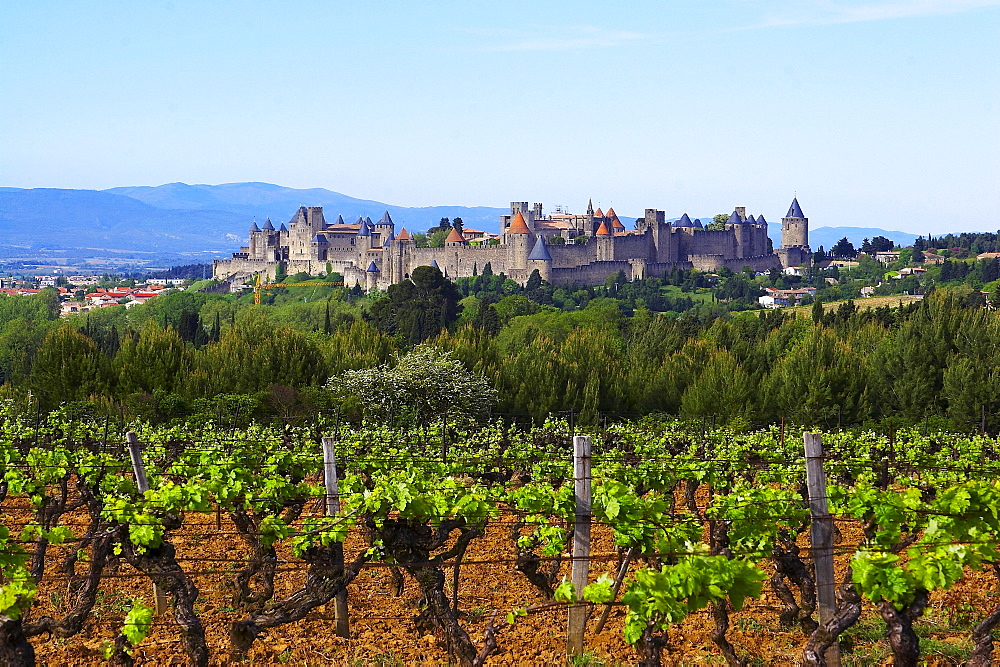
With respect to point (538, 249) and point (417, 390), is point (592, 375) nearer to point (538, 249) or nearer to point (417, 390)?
point (417, 390)

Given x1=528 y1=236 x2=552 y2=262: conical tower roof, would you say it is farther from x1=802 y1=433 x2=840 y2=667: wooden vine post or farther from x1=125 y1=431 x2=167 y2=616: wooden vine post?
x1=802 y1=433 x2=840 y2=667: wooden vine post

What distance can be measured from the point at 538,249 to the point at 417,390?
2287 inches

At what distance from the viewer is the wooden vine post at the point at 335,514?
7.74 metres

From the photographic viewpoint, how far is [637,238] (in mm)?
85938

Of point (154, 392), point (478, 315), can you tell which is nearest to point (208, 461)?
point (154, 392)

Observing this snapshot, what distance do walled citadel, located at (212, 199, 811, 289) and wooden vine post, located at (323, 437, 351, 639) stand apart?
70978mm

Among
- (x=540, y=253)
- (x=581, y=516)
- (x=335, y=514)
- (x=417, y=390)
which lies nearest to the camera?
(x=581, y=516)

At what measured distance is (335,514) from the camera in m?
7.81

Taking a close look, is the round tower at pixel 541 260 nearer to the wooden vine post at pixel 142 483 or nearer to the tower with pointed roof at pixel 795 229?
the tower with pointed roof at pixel 795 229

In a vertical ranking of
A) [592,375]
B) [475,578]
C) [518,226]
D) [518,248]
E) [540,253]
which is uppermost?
[518,226]

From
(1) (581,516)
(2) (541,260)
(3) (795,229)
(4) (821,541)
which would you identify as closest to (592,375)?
(1) (581,516)

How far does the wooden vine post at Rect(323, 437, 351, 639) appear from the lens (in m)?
7.74

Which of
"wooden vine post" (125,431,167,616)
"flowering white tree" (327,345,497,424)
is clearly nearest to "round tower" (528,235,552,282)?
"flowering white tree" (327,345,497,424)

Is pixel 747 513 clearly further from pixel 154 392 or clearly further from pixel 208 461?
pixel 154 392
